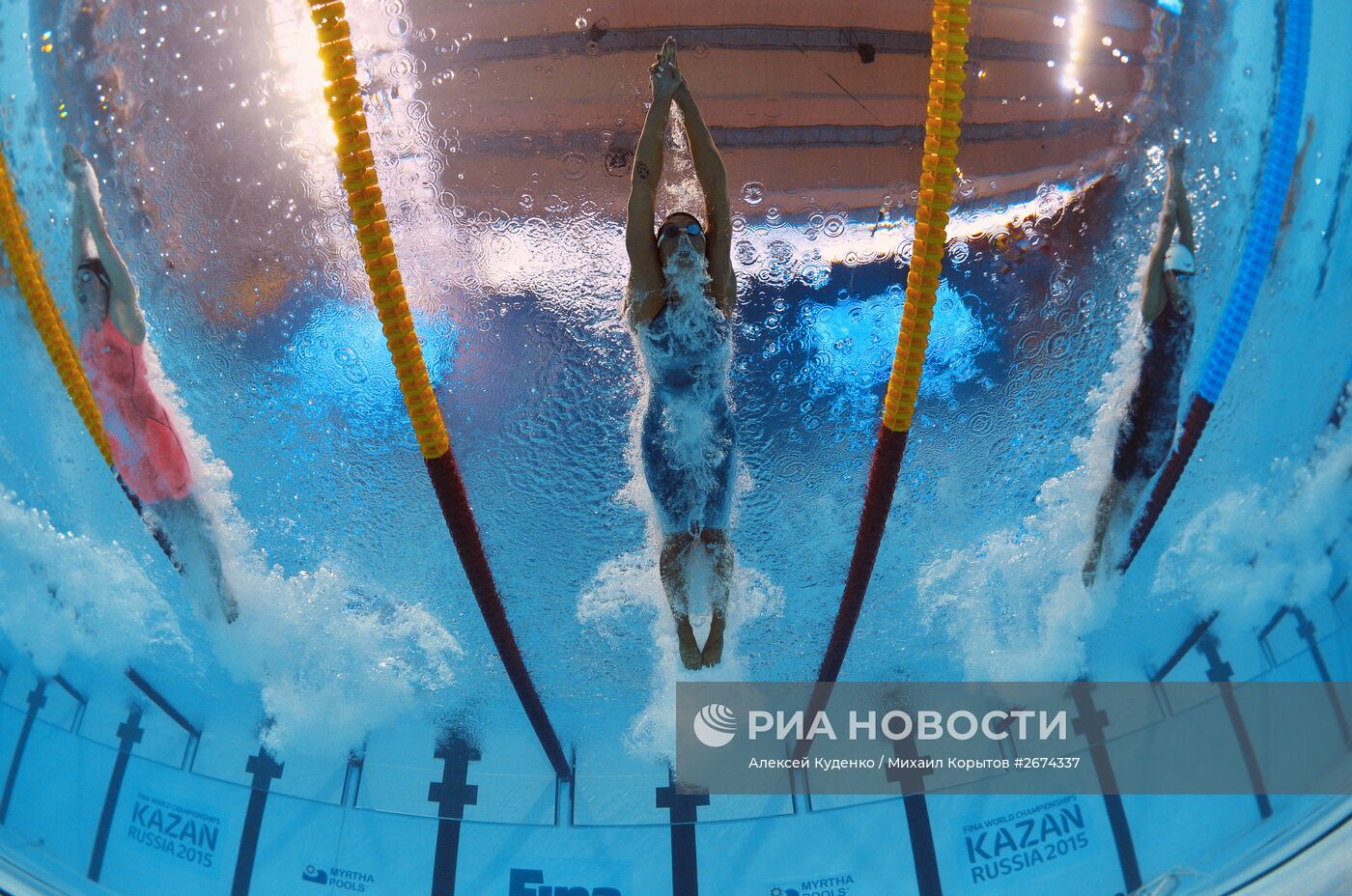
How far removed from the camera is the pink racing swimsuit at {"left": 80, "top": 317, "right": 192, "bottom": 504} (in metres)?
2.09

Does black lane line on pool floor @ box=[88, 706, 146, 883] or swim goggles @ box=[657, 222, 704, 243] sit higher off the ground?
swim goggles @ box=[657, 222, 704, 243]

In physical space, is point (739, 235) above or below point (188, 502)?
above

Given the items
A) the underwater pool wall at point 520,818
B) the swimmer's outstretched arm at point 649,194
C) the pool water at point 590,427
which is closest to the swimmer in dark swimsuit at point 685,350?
the swimmer's outstretched arm at point 649,194

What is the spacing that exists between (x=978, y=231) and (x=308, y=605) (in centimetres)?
182

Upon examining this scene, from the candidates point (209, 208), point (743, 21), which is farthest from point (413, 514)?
point (743, 21)

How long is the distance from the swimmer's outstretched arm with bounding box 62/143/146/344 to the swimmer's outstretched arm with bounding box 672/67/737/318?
1.21m

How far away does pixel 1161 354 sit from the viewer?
2.09 m

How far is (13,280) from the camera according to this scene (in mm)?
2143

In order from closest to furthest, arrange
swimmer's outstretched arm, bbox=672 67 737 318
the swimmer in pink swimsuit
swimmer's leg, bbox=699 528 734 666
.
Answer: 1. swimmer's outstretched arm, bbox=672 67 737 318
2. the swimmer in pink swimsuit
3. swimmer's leg, bbox=699 528 734 666

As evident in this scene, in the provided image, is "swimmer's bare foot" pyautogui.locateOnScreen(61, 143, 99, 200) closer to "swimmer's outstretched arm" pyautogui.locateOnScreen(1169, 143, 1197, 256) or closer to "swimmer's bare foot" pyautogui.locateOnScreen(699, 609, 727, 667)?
"swimmer's bare foot" pyautogui.locateOnScreen(699, 609, 727, 667)

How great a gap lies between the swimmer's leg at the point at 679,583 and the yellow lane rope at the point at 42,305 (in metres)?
1.27

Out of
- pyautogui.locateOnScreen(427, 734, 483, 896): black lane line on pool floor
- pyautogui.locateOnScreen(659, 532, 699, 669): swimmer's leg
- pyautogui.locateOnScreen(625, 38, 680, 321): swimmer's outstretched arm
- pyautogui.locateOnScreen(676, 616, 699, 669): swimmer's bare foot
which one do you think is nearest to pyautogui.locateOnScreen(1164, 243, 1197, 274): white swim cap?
pyautogui.locateOnScreen(625, 38, 680, 321): swimmer's outstretched arm

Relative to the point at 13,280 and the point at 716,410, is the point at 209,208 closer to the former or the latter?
the point at 13,280

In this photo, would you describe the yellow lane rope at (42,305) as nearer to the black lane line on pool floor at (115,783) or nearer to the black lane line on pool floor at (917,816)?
the black lane line on pool floor at (115,783)
